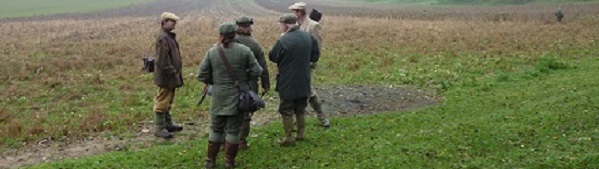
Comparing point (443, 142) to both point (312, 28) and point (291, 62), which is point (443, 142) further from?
point (312, 28)

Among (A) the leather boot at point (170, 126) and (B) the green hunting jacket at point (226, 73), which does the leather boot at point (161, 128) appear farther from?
(B) the green hunting jacket at point (226, 73)

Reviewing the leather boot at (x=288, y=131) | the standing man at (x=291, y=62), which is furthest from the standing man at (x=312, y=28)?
the leather boot at (x=288, y=131)

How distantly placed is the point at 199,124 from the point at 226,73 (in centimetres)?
433

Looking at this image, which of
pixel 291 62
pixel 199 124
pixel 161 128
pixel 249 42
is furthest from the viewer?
pixel 199 124

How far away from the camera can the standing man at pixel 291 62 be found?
10.0 m

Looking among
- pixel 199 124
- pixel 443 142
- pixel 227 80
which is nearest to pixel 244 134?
pixel 227 80

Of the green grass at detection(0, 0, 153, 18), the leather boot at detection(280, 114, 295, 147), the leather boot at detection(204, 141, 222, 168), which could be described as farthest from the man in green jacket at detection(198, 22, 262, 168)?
the green grass at detection(0, 0, 153, 18)

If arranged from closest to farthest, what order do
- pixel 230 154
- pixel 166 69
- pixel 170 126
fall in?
1. pixel 230 154
2. pixel 166 69
3. pixel 170 126

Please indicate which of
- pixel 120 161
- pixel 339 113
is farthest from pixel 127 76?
pixel 120 161

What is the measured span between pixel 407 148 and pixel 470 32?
69.6ft

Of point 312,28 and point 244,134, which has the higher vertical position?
point 312,28

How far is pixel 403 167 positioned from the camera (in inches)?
365

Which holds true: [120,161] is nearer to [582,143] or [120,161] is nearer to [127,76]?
[582,143]

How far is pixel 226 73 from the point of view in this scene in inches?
357
